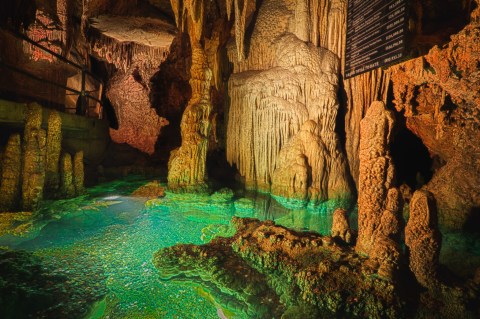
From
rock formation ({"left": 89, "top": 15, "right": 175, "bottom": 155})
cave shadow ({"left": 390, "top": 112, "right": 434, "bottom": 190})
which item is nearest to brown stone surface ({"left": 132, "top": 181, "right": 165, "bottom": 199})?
rock formation ({"left": 89, "top": 15, "right": 175, "bottom": 155})

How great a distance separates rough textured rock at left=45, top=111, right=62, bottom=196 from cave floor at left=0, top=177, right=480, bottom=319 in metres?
0.41

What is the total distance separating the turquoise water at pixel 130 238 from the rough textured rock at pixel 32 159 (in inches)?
12.3

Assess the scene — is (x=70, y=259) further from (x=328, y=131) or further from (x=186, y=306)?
(x=328, y=131)

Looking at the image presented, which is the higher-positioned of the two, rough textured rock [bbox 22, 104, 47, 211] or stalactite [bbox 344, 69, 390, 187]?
stalactite [bbox 344, 69, 390, 187]

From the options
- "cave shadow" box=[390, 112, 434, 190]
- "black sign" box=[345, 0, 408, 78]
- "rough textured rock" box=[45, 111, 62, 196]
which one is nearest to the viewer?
"black sign" box=[345, 0, 408, 78]

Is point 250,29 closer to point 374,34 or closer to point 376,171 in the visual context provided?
point 374,34

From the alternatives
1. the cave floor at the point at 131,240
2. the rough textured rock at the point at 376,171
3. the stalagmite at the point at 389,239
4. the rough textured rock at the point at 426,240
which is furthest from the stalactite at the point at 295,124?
the rough textured rock at the point at 426,240

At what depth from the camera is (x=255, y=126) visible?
7.09 metres

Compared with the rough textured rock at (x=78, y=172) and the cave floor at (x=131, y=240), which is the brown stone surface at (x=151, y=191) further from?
the rough textured rock at (x=78, y=172)

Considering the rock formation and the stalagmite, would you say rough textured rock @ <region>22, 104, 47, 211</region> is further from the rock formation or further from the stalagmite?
the rock formation

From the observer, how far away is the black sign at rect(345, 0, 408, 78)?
137 inches

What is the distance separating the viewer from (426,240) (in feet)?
8.13

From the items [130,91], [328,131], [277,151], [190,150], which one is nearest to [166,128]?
[130,91]

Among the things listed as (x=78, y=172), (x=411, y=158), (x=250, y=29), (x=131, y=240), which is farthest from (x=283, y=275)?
(x=250, y=29)
